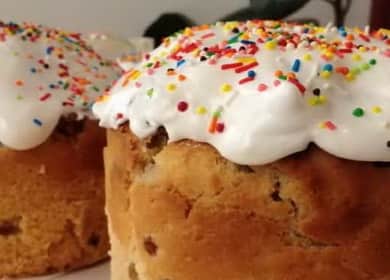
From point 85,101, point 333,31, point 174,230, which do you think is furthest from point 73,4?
point 174,230

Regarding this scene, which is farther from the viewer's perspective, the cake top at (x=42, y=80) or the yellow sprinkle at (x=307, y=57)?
the cake top at (x=42, y=80)

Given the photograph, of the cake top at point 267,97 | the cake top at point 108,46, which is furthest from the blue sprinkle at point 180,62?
the cake top at point 108,46

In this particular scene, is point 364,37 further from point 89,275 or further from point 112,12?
point 112,12

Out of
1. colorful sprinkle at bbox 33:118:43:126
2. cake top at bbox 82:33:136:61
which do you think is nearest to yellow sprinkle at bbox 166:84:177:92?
colorful sprinkle at bbox 33:118:43:126

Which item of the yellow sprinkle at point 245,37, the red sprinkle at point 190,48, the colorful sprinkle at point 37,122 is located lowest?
the colorful sprinkle at point 37,122

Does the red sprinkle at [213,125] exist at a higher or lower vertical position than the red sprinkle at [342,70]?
lower

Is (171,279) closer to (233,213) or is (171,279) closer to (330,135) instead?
(233,213)

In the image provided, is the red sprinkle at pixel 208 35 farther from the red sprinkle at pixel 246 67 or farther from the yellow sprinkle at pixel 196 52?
the red sprinkle at pixel 246 67

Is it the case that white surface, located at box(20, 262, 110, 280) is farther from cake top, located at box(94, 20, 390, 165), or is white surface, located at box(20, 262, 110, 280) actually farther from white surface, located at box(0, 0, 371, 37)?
white surface, located at box(0, 0, 371, 37)

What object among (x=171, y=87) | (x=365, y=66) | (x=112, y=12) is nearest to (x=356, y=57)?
(x=365, y=66)
